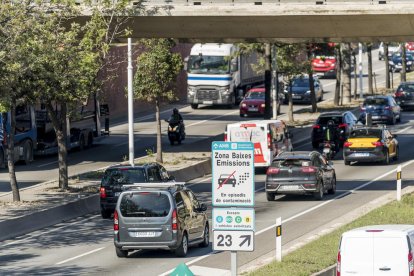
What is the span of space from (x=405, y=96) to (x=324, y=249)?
48409 mm

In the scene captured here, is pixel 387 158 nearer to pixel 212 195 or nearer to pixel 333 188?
pixel 333 188

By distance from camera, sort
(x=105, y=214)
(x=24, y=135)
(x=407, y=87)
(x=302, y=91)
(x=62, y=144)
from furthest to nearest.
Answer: (x=302, y=91)
(x=407, y=87)
(x=24, y=135)
(x=62, y=144)
(x=105, y=214)

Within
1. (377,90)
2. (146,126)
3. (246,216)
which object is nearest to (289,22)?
(146,126)

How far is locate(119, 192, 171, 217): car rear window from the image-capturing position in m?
27.7

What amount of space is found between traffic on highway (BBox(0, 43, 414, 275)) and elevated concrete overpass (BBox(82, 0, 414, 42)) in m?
3.88

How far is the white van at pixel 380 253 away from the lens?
20.4m

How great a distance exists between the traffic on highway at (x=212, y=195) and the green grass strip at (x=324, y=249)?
0.74 metres

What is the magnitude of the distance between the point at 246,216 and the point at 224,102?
Answer: 5693 centimetres

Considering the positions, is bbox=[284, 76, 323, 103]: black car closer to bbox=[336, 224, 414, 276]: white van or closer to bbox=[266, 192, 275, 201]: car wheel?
bbox=[266, 192, 275, 201]: car wheel

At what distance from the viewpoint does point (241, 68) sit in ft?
255

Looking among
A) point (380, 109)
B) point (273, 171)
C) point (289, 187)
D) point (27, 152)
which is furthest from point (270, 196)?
point (380, 109)

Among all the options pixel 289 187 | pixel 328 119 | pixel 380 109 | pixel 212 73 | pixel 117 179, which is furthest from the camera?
pixel 212 73

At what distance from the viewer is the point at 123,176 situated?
1406 inches

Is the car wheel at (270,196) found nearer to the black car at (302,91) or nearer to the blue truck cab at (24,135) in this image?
the blue truck cab at (24,135)
